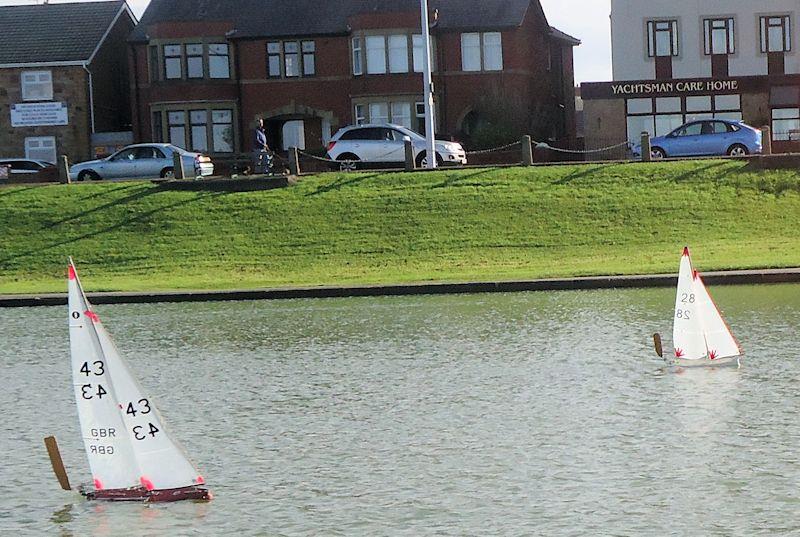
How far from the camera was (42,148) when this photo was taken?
211ft

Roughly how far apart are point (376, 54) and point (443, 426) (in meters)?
46.3

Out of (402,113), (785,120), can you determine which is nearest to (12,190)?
(402,113)

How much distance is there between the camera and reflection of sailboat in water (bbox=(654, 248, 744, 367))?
18500 mm

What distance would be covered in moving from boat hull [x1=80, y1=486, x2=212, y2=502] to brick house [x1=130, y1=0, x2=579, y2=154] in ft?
155

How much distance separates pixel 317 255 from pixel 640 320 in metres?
14.1

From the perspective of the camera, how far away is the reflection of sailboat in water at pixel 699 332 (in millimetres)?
18500

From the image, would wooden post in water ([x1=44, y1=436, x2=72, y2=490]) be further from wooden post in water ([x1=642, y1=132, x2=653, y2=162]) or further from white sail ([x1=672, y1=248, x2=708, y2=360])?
wooden post in water ([x1=642, y1=132, x2=653, y2=162])

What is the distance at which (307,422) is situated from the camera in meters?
15.9

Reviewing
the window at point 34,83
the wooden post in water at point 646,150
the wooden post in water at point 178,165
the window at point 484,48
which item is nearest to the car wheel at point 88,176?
the wooden post in water at point 178,165

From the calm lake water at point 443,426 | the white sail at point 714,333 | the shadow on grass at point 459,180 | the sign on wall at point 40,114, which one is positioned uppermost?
the sign on wall at point 40,114

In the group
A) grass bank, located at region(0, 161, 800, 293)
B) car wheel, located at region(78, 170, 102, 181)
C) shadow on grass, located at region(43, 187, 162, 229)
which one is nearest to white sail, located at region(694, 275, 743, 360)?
grass bank, located at region(0, 161, 800, 293)

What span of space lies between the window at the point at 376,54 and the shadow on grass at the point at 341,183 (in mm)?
18750

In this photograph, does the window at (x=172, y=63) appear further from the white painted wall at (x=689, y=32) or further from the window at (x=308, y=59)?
the white painted wall at (x=689, y=32)

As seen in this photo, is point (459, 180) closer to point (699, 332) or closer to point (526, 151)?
point (526, 151)
